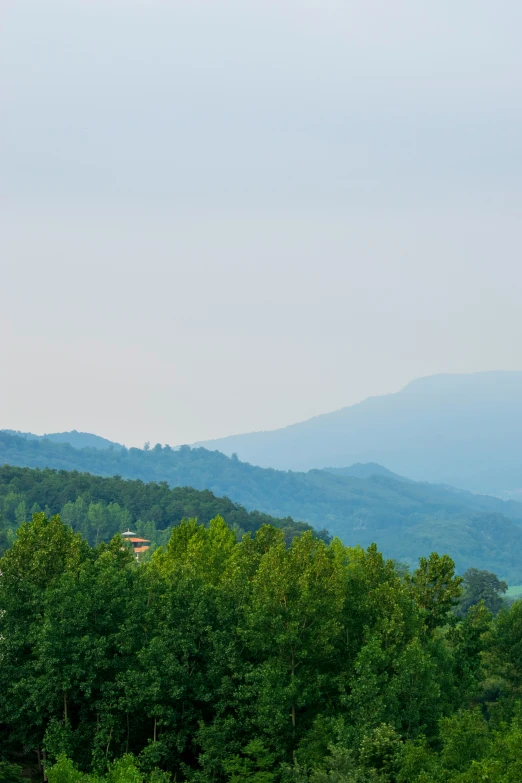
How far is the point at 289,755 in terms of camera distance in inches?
1268

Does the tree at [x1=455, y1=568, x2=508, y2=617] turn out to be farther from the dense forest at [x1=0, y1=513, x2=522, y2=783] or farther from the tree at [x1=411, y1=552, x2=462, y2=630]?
the dense forest at [x1=0, y1=513, x2=522, y2=783]

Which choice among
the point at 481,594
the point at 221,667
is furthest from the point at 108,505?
the point at 221,667

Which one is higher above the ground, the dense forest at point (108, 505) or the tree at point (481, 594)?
the dense forest at point (108, 505)

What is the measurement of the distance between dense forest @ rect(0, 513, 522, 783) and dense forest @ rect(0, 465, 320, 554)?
257 feet

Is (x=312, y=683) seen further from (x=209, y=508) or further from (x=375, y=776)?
(x=209, y=508)

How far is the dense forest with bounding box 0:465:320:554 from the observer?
117750 mm

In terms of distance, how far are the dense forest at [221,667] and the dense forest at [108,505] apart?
257 feet

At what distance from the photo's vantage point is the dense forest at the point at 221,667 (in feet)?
102

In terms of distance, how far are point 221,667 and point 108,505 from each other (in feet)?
323

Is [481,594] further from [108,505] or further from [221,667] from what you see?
[221,667]

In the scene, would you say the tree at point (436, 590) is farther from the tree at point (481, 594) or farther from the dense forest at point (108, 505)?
the dense forest at point (108, 505)

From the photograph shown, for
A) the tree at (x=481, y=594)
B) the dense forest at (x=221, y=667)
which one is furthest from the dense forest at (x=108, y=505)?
Result: the dense forest at (x=221, y=667)

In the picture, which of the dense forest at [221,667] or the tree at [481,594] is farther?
the tree at [481,594]

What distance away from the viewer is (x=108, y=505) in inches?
5108
